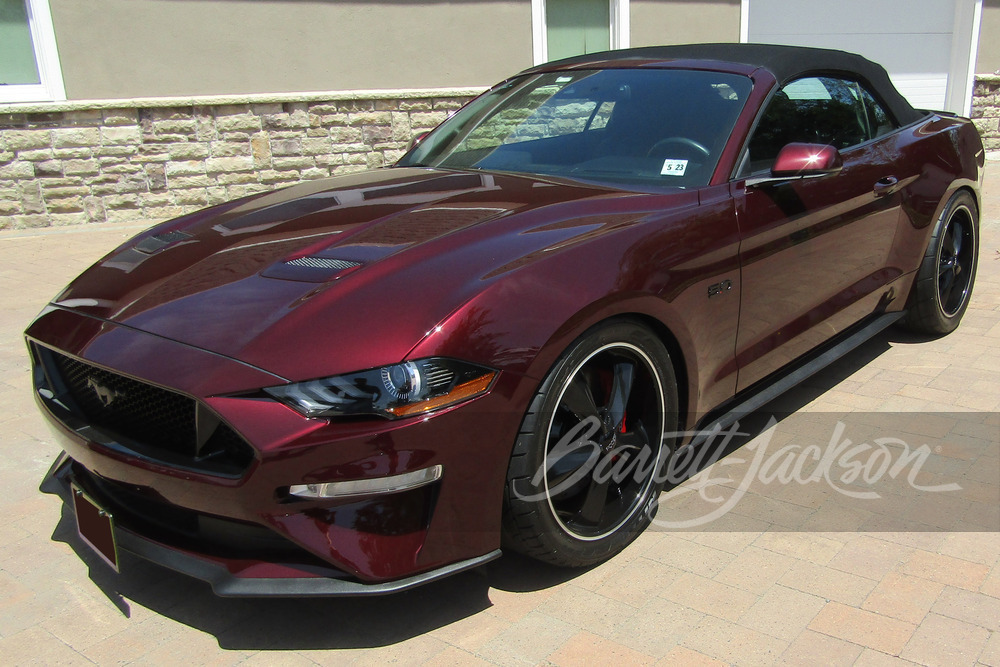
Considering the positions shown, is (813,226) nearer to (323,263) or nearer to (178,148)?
(323,263)

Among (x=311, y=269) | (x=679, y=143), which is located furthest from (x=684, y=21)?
(x=311, y=269)

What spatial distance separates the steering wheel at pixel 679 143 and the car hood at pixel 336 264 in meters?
0.36

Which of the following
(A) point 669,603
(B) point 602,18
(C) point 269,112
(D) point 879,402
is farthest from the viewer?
(B) point 602,18

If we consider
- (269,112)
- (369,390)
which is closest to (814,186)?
(369,390)

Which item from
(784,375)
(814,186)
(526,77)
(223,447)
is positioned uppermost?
(526,77)

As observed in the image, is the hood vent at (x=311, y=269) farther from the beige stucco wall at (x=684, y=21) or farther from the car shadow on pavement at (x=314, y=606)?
the beige stucco wall at (x=684, y=21)

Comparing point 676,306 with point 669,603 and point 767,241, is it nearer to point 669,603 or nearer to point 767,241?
point 767,241

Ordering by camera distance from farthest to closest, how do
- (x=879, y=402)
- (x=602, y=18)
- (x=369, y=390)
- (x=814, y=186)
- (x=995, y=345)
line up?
(x=602, y=18)
(x=995, y=345)
(x=879, y=402)
(x=814, y=186)
(x=369, y=390)

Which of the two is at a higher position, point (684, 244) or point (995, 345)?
point (684, 244)

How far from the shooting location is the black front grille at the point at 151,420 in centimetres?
223

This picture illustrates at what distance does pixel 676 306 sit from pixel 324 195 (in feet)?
4.75

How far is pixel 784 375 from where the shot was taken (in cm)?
363

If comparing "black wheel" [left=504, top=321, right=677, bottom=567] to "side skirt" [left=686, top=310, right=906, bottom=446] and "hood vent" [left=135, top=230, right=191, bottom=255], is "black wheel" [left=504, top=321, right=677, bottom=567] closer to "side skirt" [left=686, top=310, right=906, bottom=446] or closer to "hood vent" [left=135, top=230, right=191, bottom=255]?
"side skirt" [left=686, top=310, right=906, bottom=446]

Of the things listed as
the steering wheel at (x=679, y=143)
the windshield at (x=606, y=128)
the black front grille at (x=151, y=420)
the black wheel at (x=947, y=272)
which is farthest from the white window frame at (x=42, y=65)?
the black wheel at (x=947, y=272)
